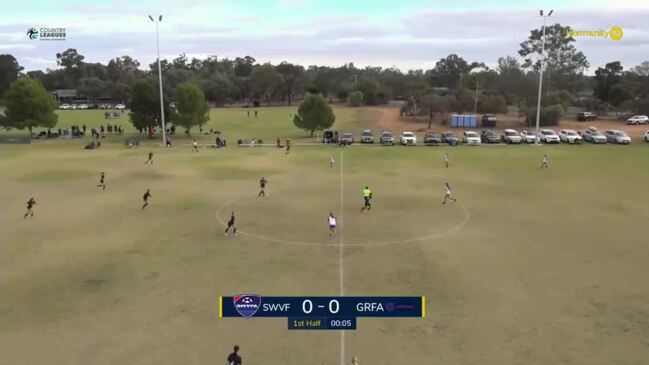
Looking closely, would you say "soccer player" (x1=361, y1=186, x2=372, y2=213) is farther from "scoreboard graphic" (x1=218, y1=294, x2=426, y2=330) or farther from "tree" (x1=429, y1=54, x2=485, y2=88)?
"tree" (x1=429, y1=54, x2=485, y2=88)

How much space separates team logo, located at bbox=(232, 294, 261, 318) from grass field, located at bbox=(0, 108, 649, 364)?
0.45 m

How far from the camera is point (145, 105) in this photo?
64.3 metres

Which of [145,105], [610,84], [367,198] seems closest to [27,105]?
[145,105]

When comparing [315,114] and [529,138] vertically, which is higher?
[315,114]

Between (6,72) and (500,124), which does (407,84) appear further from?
(6,72)

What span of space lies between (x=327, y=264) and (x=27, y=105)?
58114 millimetres

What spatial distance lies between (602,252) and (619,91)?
270 feet

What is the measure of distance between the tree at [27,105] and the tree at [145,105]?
35.7 ft

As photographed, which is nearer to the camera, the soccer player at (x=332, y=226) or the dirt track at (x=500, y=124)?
the soccer player at (x=332, y=226)

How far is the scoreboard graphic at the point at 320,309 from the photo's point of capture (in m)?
13.9

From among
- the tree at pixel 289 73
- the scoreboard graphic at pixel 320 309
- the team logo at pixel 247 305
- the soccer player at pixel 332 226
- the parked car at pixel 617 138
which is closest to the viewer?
the scoreboard graphic at pixel 320 309

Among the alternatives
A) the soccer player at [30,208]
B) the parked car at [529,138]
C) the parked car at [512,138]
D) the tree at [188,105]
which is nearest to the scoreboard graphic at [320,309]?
the soccer player at [30,208]

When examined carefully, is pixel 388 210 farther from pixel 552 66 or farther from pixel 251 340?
pixel 552 66

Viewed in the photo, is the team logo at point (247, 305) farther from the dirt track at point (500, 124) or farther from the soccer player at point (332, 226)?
the dirt track at point (500, 124)
